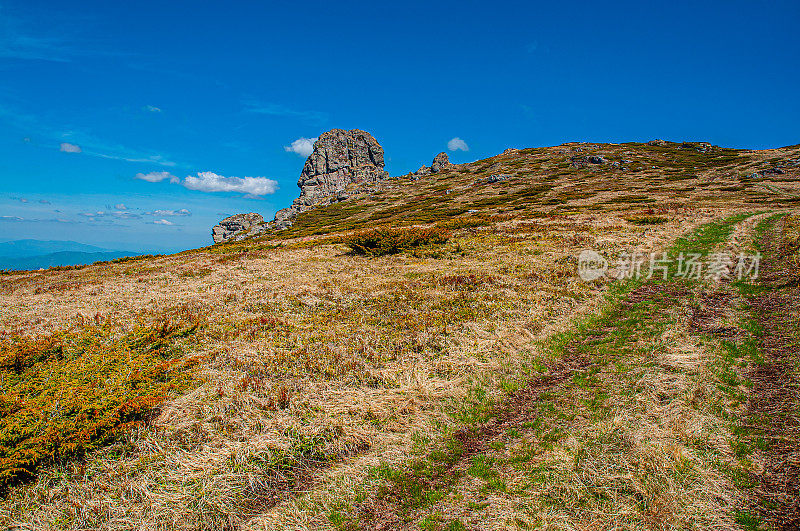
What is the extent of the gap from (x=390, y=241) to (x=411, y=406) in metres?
20.0

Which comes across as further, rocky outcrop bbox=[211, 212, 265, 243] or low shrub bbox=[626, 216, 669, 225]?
rocky outcrop bbox=[211, 212, 265, 243]

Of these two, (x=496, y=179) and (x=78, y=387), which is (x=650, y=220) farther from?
(x=496, y=179)

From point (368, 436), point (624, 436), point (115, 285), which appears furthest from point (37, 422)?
point (115, 285)

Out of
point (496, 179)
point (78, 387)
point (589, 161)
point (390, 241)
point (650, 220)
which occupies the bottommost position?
point (78, 387)

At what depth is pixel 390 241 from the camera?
2702 cm

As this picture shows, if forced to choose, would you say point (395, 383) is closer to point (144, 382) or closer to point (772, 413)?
point (144, 382)

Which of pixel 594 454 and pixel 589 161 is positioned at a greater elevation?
pixel 589 161

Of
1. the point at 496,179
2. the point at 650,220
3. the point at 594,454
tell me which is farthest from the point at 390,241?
the point at 496,179

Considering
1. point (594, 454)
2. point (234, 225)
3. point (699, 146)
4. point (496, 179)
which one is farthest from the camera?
point (699, 146)

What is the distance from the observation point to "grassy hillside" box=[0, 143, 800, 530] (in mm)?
5289

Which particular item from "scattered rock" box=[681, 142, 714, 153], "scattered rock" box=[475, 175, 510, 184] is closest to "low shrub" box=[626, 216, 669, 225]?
"scattered rock" box=[475, 175, 510, 184]

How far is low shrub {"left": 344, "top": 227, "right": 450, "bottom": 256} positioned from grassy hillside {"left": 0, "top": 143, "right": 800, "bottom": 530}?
9.81 meters

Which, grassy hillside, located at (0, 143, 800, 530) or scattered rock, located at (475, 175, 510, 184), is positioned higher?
scattered rock, located at (475, 175, 510, 184)

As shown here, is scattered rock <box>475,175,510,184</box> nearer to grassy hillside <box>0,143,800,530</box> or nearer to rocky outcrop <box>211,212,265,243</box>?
rocky outcrop <box>211,212,265,243</box>
